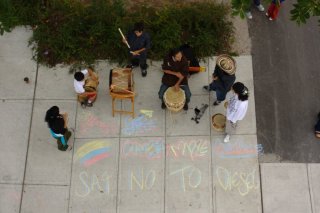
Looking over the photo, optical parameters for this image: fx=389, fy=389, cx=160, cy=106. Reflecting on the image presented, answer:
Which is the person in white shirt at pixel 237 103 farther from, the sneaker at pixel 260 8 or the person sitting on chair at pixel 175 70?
the sneaker at pixel 260 8

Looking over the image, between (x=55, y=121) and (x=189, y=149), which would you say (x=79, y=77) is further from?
(x=189, y=149)

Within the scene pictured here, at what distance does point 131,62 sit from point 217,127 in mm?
2348

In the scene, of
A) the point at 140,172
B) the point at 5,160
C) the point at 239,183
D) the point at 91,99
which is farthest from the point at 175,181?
the point at 5,160

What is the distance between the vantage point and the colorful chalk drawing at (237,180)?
7336 mm

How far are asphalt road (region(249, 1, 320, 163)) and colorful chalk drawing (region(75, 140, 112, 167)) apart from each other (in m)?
3.10

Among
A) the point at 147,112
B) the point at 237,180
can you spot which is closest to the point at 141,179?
the point at 147,112

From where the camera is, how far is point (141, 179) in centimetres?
745

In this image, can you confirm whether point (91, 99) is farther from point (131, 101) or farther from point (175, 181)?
point (175, 181)

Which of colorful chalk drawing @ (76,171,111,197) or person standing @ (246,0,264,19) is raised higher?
person standing @ (246,0,264,19)

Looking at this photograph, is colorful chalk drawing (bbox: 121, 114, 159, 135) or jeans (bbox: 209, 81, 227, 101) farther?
colorful chalk drawing (bbox: 121, 114, 159, 135)

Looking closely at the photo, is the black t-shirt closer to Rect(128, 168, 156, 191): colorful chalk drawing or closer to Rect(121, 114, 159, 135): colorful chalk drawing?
Rect(121, 114, 159, 135): colorful chalk drawing

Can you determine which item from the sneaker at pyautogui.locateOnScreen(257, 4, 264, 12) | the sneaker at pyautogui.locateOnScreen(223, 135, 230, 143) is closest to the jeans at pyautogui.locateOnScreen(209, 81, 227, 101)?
the sneaker at pyautogui.locateOnScreen(223, 135, 230, 143)

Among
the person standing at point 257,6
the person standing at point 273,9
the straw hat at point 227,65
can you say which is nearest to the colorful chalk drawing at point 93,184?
the straw hat at point 227,65

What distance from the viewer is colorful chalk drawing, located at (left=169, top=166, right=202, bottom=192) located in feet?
24.2
